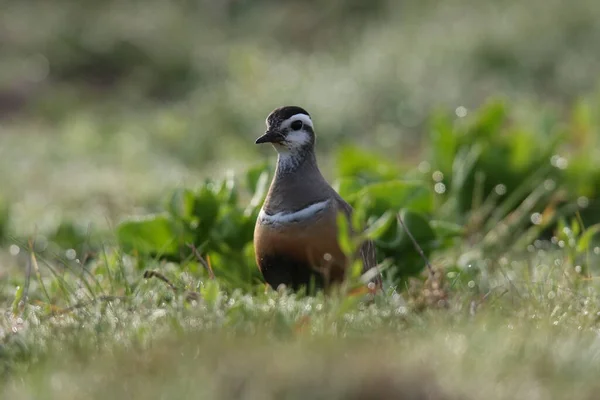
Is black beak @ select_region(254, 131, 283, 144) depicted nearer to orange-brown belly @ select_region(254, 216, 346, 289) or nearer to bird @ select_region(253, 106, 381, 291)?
bird @ select_region(253, 106, 381, 291)

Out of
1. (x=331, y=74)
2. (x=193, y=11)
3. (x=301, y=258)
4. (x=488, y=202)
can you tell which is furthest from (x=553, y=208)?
(x=193, y=11)

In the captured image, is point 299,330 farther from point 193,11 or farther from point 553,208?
point 193,11

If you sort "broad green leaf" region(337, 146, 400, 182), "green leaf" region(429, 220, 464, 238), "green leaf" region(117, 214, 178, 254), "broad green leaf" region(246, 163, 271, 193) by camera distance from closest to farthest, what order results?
"green leaf" region(117, 214, 178, 254) → "green leaf" region(429, 220, 464, 238) → "broad green leaf" region(246, 163, 271, 193) → "broad green leaf" region(337, 146, 400, 182)

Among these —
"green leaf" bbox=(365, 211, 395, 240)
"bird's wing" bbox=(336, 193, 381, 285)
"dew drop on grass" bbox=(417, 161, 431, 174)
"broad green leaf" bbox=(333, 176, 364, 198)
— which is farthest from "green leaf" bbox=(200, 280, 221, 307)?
"dew drop on grass" bbox=(417, 161, 431, 174)

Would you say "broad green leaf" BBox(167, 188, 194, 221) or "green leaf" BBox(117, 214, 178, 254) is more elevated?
"broad green leaf" BBox(167, 188, 194, 221)

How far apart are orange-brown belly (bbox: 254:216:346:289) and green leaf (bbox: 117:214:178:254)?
3.11 feet

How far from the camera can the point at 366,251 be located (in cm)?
424

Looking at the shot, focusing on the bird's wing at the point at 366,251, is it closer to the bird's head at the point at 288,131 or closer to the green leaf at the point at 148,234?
the bird's head at the point at 288,131

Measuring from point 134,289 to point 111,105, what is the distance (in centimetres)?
902

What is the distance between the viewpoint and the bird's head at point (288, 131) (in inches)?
165

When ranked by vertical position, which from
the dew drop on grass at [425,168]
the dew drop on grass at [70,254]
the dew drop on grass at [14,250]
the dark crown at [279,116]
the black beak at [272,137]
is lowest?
the dew drop on grass at [14,250]

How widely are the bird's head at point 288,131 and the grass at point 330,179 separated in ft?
1.60

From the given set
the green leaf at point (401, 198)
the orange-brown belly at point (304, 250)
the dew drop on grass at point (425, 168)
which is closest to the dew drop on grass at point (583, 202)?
the dew drop on grass at point (425, 168)

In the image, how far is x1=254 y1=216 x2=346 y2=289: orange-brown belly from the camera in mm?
3850
